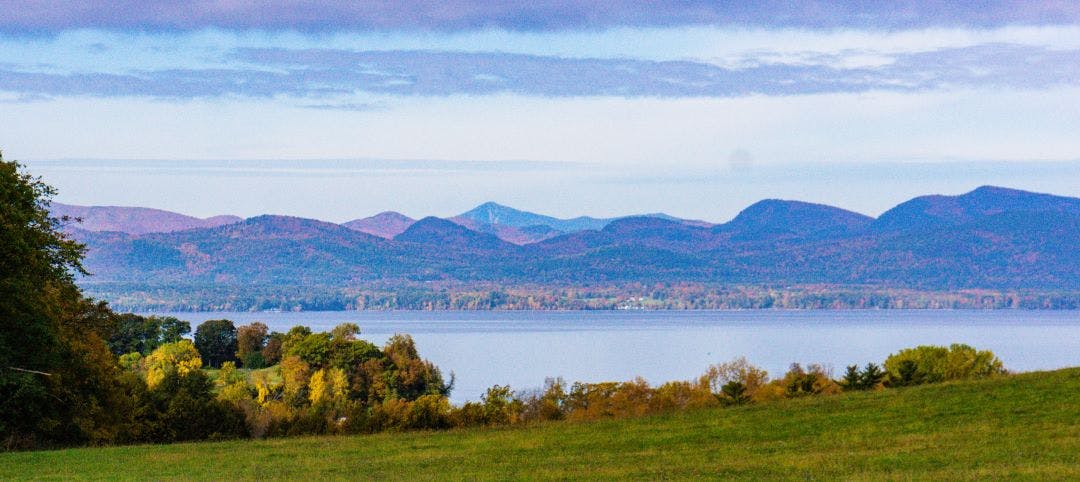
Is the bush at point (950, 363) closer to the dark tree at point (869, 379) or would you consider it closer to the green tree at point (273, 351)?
the dark tree at point (869, 379)

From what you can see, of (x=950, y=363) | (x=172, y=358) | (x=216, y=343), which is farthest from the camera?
(x=216, y=343)

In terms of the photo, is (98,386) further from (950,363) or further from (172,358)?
(172,358)

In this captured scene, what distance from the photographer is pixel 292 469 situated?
70.6ft

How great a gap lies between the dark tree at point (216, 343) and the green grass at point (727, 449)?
79175 mm

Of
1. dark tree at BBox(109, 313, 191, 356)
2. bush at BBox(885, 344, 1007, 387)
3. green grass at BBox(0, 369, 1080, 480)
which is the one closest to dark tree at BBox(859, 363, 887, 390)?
green grass at BBox(0, 369, 1080, 480)

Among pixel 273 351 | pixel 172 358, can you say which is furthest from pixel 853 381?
pixel 273 351

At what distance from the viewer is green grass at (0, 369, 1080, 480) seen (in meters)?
19.4

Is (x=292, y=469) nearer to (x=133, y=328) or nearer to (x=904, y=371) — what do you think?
(x=904, y=371)

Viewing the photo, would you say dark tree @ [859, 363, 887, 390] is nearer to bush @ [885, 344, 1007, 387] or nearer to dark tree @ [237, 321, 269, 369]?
bush @ [885, 344, 1007, 387]

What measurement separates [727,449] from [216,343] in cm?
8786

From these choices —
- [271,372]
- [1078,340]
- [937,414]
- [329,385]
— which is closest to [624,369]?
[271,372]

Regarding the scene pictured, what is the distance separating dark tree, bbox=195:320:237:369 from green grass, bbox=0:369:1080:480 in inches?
3117

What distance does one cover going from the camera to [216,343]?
10488cm

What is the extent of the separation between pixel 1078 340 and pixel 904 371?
167 m
